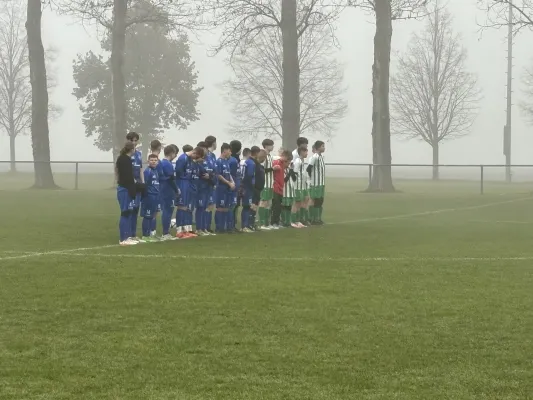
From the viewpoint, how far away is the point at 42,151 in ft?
130

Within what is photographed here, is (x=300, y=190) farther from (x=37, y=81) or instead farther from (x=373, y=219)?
(x=37, y=81)

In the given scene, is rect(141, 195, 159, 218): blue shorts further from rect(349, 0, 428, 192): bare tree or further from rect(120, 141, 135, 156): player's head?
rect(349, 0, 428, 192): bare tree

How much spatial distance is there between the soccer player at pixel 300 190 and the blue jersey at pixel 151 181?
419 cm

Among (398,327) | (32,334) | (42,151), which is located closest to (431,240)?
(398,327)

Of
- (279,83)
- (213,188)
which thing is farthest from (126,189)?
(279,83)

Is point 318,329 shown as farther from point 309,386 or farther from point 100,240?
point 100,240

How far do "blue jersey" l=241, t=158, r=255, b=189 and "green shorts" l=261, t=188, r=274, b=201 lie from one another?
88 centimetres

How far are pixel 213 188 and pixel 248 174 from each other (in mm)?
1070

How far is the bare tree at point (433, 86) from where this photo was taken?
63969 mm

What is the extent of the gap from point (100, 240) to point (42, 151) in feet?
79.3

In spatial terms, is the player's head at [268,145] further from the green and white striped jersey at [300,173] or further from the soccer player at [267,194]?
the green and white striped jersey at [300,173]

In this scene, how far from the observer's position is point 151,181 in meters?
16.1

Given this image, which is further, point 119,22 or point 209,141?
point 119,22

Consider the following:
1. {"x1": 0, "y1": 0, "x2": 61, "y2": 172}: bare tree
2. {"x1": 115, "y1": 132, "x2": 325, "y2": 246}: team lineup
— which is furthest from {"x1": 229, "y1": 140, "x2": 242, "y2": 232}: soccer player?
{"x1": 0, "y1": 0, "x2": 61, "y2": 172}: bare tree
